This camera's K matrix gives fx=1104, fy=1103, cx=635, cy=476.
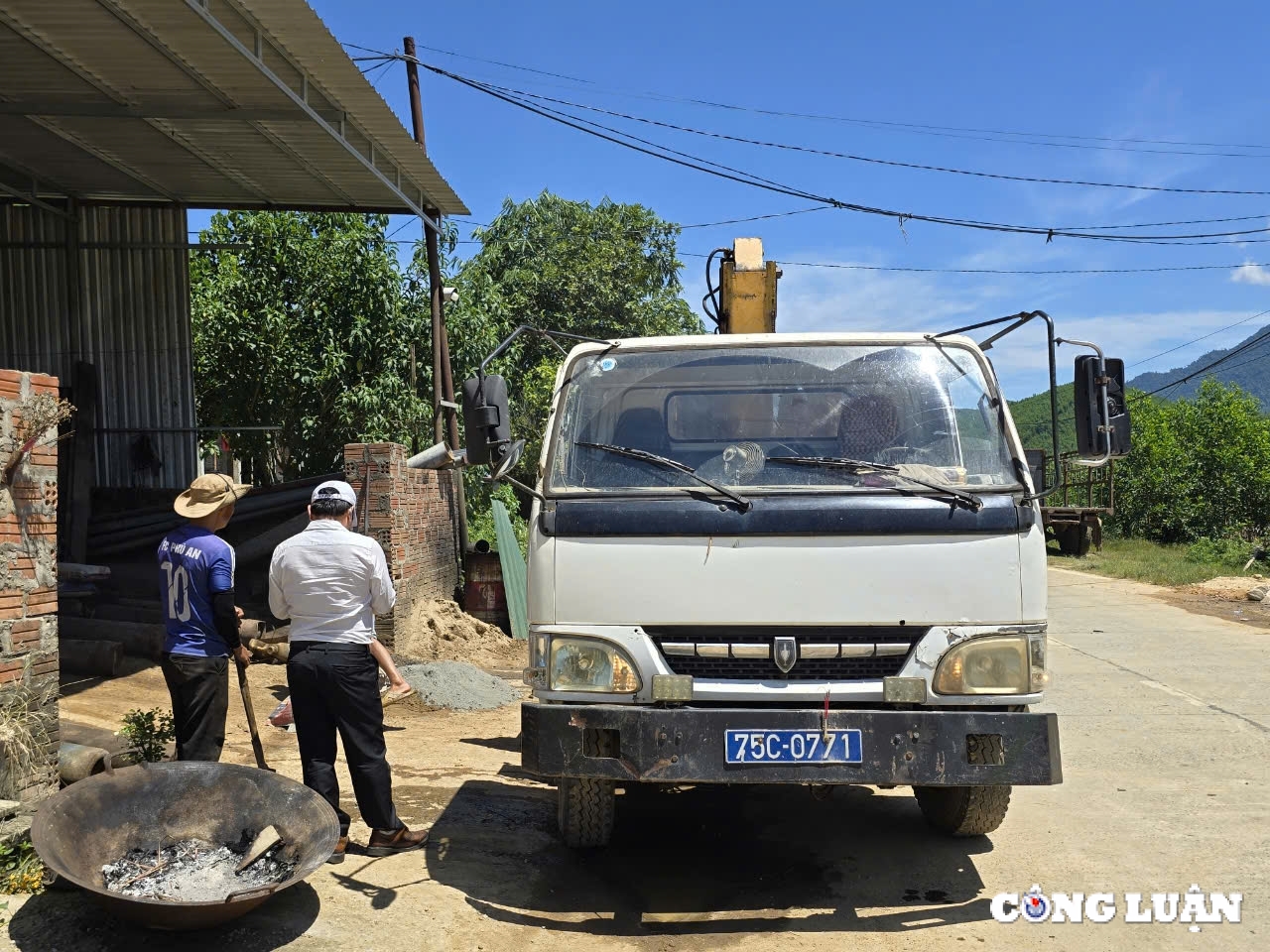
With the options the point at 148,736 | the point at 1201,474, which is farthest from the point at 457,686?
the point at 1201,474

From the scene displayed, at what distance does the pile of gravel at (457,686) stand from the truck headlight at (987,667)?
5323mm

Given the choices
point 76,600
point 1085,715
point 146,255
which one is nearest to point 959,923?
point 1085,715

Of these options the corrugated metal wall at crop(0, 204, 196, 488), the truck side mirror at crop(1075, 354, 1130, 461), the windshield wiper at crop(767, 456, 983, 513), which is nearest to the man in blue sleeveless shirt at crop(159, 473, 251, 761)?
the windshield wiper at crop(767, 456, 983, 513)

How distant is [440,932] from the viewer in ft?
13.4

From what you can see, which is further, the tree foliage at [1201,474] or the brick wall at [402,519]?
the tree foliage at [1201,474]

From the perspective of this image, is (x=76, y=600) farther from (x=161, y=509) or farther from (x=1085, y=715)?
(x=1085, y=715)

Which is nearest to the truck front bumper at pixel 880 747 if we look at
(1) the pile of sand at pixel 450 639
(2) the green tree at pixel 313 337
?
(1) the pile of sand at pixel 450 639

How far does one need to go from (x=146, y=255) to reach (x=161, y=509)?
3.33 metres

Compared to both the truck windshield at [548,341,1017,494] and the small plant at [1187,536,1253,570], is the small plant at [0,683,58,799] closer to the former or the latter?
the truck windshield at [548,341,1017,494]

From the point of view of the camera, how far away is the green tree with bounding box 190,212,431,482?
15422 mm

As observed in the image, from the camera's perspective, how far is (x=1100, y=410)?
453 cm

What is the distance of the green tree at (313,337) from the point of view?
50.6 feet

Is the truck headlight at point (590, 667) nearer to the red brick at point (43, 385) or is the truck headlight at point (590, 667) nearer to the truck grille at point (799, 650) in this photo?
the truck grille at point (799, 650)

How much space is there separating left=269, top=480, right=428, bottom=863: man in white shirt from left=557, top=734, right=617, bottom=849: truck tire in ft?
2.52
